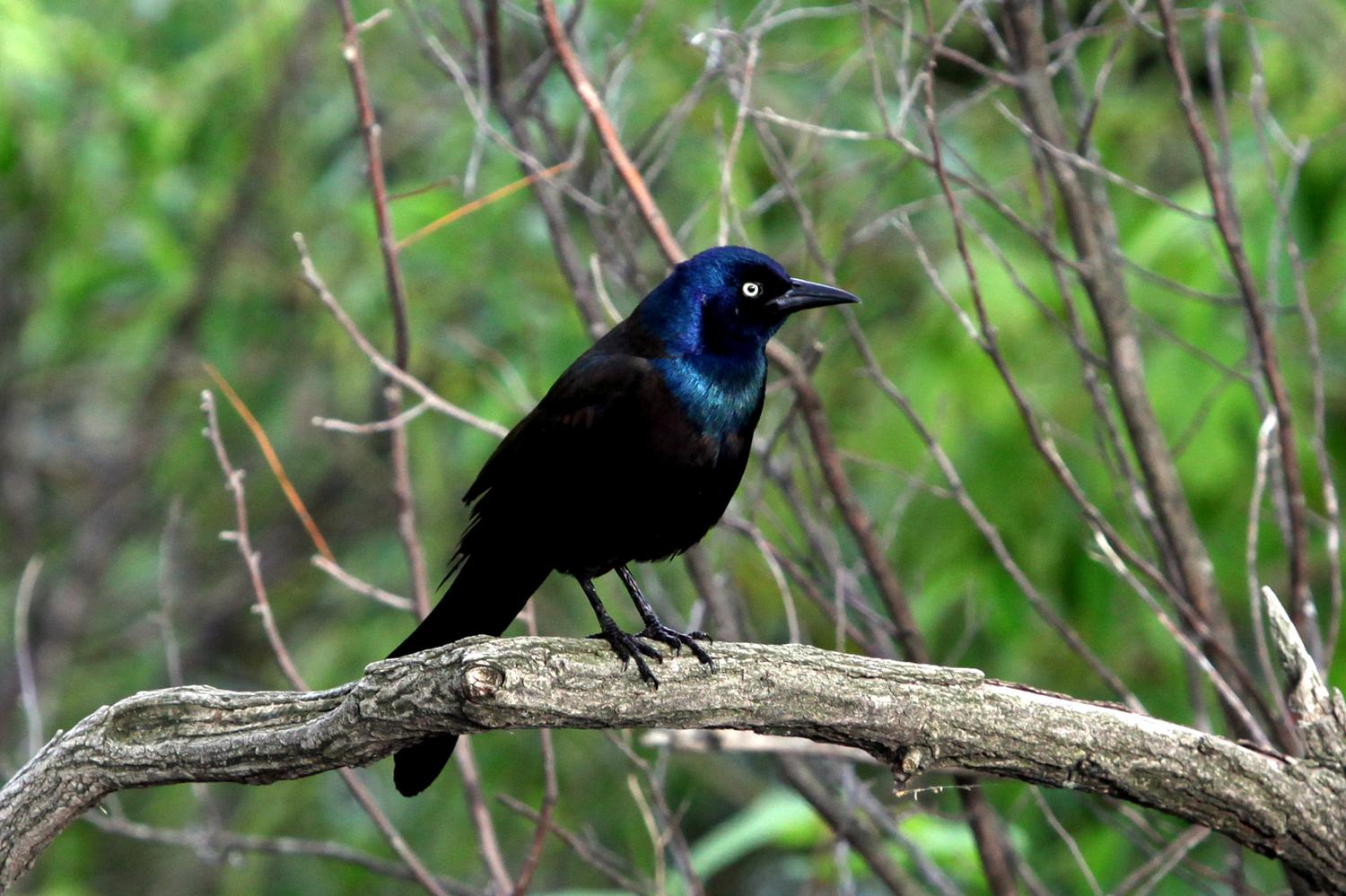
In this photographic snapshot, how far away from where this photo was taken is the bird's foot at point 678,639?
9.31 feet

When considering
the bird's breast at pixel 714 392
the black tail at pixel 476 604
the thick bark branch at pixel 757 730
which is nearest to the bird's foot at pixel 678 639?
the thick bark branch at pixel 757 730

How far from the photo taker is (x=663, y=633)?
10.7 ft

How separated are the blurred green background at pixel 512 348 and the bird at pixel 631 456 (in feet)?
0.95

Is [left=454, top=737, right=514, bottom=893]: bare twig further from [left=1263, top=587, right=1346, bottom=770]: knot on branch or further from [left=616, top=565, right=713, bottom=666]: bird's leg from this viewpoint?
[left=1263, top=587, right=1346, bottom=770]: knot on branch

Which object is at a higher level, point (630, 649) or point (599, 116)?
point (599, 116)

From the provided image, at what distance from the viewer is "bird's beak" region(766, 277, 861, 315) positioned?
11.7ft

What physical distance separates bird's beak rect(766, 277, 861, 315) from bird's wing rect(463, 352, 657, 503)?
0.39 metres

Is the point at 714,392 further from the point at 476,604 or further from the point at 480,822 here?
the point at 480,822

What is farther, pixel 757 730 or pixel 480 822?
pixel 480 822

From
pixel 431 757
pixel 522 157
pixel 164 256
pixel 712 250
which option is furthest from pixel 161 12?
pixel 431 757

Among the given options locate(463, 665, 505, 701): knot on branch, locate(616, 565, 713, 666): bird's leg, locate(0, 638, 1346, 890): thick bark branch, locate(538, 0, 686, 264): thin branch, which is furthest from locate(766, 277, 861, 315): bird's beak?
locate(463, 665, 505, 701): knot on branch

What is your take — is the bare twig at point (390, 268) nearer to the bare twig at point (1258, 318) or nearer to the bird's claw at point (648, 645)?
the bird's claw at point (648, 645)

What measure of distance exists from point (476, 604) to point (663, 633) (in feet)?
1.52

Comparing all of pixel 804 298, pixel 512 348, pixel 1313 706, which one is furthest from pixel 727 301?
pixel 512 348
